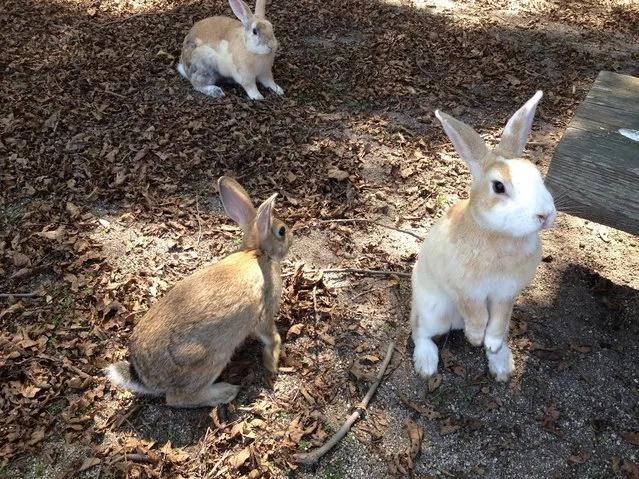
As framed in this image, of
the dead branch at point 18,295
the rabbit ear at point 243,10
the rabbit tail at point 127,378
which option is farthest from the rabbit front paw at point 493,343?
the rabbit ear at point 243,10

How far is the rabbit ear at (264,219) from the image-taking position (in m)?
3.40

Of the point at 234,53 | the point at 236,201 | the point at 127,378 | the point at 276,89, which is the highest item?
the point at 236,201

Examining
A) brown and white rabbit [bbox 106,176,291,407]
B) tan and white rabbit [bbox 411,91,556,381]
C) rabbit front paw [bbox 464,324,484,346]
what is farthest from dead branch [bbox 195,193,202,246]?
rabbit front paw [bbox 464,324,484,346]

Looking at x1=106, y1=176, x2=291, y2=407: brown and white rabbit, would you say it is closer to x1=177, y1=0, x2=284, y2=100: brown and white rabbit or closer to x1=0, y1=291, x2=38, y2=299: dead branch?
x1=0, y1=291, x2=38, y2=299: dead branch

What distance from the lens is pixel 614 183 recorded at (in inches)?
131

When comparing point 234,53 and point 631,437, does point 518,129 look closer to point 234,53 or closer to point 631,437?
point 631,437

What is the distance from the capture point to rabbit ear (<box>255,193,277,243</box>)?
11.2 feet

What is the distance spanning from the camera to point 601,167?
336cm

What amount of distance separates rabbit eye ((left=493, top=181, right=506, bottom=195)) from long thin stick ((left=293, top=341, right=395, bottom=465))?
4.70 feet

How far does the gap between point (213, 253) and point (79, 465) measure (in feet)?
6.14

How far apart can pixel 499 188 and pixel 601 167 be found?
3.51 ft

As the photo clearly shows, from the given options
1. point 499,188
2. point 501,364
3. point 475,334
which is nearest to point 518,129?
point 499,188

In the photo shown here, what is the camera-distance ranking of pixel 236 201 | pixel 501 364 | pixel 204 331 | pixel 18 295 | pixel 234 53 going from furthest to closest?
pixel 234 53 → pixel 18 295 → pixel 236 201 → pixel 501 364 → pixel 204 331

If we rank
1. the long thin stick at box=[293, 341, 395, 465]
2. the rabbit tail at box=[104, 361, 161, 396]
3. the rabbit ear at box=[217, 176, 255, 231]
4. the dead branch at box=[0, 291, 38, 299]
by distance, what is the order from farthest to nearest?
the dead branch at box=[0, 291, 38, 299] → the rabbit ear at box=[217, 176, 255, 231] → the rabbit tail at box=[104, 361, 161, 396] → the long thin stick at box=[293, 341, 395, 465]
